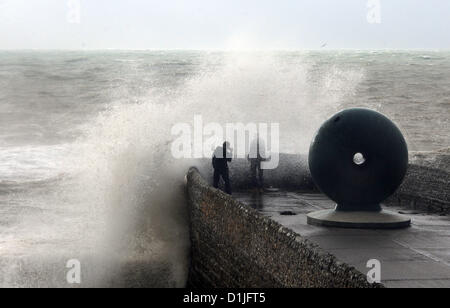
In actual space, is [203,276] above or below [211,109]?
below

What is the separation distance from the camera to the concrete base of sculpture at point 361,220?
13594 millimetres

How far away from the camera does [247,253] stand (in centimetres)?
1082

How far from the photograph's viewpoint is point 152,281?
16.4 metres

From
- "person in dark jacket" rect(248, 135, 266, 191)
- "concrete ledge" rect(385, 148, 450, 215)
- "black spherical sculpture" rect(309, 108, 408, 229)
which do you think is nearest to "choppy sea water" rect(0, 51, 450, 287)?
"person in dark jacket" rect(248, 135, 266, 191)

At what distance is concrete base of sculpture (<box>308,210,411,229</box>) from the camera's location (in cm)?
1359

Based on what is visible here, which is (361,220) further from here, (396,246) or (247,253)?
(247,253)

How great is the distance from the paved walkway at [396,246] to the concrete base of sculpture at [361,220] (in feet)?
0.59

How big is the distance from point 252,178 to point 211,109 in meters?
7.01

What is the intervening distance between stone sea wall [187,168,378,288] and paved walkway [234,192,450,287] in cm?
124

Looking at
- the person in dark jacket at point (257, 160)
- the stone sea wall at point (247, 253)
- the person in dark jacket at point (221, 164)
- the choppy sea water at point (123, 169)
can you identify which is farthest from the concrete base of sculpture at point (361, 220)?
the person in dark jacket at point (257, 160)

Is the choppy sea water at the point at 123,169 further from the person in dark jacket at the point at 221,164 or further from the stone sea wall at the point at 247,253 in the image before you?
the stone sea wall at the point at 247,253
